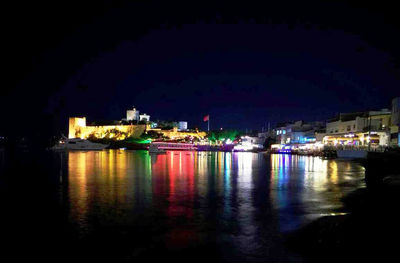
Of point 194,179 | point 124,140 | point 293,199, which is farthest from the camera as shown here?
point 124,140

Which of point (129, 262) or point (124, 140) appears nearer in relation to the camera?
point (129, 262)

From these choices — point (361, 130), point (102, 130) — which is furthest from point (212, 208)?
point (102, 130)

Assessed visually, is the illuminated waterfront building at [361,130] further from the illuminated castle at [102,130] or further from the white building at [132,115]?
the white building at [132,115]

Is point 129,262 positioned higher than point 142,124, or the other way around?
point 142,124

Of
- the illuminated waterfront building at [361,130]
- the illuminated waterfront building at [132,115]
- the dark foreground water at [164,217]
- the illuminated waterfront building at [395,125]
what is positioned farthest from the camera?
the illuminated waterfront building at [132,115]

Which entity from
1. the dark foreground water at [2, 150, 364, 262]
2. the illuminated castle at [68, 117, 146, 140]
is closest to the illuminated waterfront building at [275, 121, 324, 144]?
the dark foreground water at [2, 150, 364, 262]

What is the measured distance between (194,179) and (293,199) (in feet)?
37.8

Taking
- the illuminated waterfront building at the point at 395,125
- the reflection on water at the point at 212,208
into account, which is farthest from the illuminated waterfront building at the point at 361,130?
the reflection on water at the point at 212,208

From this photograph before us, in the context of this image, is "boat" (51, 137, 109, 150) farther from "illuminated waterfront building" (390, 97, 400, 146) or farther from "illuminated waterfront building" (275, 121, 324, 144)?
"illuminated waterfront building" (390, 97, 400, 146)

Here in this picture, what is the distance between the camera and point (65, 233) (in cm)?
1331

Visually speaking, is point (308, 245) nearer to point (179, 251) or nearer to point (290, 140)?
point (179, 251)

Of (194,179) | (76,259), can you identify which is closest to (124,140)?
(194,179)

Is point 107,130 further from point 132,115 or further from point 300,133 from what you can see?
point 300,133

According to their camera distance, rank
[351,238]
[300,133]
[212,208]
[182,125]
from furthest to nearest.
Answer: [182,125] < [300,133] < [212,208] < [351,238]
